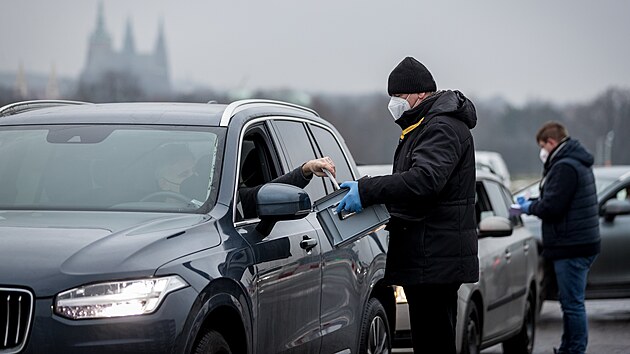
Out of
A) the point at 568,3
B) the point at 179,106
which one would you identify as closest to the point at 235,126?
the point at 179,106

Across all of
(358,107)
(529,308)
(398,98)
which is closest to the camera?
(398,98)

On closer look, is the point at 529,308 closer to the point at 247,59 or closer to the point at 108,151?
the point at 108,151

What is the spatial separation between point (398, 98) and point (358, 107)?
130m

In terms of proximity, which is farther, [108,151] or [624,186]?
[624,186]

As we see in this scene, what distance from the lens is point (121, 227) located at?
17.6 feet

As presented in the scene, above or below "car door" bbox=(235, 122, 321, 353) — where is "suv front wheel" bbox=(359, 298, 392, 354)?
below

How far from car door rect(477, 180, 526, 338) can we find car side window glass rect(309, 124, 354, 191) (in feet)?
6.78

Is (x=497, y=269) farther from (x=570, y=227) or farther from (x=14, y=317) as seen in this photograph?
(x=14, y=317)

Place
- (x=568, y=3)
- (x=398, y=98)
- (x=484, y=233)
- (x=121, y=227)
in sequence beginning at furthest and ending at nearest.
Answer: (x=568, y=3) < (x=484, y=233) < (x=398, y=98) < (x=121, y=227)

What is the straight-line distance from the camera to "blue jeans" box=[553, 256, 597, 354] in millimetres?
10859

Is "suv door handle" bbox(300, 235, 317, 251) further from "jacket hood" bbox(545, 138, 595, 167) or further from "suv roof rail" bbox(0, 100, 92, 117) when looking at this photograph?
"jacket hood" bbox(545, 138, 595, 167)

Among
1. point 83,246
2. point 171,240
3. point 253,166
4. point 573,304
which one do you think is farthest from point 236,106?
point 573,304

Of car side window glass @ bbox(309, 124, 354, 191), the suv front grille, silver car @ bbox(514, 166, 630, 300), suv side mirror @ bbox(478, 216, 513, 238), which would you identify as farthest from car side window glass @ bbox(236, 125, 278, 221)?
silver car @ bbox(514, 166, 630, 300)

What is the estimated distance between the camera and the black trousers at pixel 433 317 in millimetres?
6715
